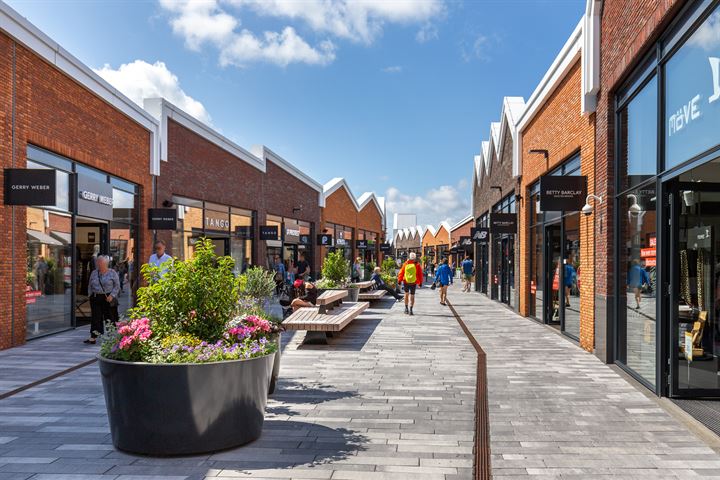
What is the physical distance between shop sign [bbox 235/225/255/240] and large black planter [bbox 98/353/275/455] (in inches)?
754

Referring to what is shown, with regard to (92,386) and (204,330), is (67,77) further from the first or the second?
(204,330)

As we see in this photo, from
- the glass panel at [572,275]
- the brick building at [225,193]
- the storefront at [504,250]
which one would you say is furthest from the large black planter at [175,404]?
the storefront at [504,250]

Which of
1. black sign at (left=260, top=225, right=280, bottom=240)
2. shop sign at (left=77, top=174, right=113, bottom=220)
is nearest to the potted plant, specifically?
shop sign at (left=77, top=174, right=113, bottom=220)

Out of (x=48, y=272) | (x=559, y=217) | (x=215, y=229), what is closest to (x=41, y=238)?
(x=48, y=272)

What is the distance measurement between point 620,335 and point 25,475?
7520 mm

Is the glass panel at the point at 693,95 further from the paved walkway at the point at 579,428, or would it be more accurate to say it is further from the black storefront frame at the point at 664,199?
the paved walkway at the point at 579,428

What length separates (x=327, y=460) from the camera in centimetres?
446

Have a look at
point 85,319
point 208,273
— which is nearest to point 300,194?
point 85,319

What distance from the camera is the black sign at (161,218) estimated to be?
16.4 m

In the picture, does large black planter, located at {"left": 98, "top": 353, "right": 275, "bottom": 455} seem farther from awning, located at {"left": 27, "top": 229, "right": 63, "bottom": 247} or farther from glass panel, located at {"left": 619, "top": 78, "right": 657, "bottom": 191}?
awning, located at {"left": 27, "top": 229, "right": 63, "bottom": 247}

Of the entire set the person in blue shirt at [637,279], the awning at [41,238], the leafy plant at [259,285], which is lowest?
the leafy plant at [259,285]

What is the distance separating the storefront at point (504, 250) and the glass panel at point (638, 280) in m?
8.94

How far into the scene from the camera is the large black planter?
4.34m

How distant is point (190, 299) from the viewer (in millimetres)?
4859
